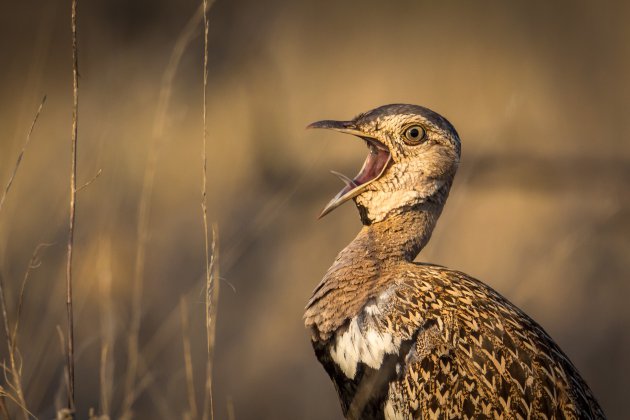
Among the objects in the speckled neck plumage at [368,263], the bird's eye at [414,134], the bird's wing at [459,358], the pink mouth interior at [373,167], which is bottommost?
the bird's wing at [459,358]

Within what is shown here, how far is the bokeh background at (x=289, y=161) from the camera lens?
6176 millimetres

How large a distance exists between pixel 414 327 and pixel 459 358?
6.9 inches

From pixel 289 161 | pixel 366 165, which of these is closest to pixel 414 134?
pixel 366 165

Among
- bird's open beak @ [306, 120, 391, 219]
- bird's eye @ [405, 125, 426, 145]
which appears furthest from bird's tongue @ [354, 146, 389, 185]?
bird's eye @ [405, 125, 426, 145]

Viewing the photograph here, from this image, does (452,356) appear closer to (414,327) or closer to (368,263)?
(414,327)

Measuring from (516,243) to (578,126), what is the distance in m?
1.10

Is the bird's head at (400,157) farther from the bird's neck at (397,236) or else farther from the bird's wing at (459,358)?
the bird's wing at (459,358)

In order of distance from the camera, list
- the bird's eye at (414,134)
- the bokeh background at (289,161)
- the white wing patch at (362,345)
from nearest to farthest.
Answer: the white wing patch at (362,345) < the bird's eye at (414,134) < the bokeh background at (289,161)

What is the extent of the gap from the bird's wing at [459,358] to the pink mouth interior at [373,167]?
1.75ft

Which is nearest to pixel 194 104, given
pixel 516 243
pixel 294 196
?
pixel 294 196

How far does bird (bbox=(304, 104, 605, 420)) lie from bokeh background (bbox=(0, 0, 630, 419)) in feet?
7.84

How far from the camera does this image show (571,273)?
21.1 ft

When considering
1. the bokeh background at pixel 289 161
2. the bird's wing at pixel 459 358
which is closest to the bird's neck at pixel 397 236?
the bird's wing at pixel 459 358

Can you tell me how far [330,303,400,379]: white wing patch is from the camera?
3178 millimetres
